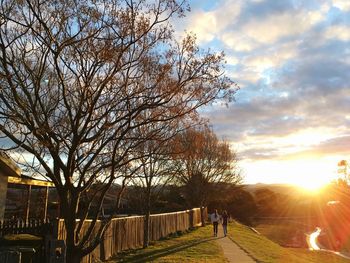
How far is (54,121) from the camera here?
442 inches

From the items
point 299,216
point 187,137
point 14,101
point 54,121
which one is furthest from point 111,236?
point 299,216

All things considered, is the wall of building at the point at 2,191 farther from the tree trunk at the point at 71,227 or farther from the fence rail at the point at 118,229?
the tree trunk at the point at 71,227

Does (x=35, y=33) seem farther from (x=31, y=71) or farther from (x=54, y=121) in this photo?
(x=54, y=121)

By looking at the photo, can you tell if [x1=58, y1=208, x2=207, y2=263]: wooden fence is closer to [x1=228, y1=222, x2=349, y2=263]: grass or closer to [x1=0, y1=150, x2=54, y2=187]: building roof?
[x1=0, y1=150, x2=54, y2=187]: building roof

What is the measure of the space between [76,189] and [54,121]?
6.79 feet

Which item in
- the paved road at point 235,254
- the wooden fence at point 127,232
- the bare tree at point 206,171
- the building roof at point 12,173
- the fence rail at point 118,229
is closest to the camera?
the fence rail at point 118,229

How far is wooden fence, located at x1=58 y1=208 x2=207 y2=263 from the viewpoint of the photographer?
18000mm

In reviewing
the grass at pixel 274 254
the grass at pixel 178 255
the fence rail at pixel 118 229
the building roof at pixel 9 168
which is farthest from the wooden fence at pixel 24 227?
the grass at pixel 274 254

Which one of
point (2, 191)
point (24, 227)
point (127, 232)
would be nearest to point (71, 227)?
point (24, 227)

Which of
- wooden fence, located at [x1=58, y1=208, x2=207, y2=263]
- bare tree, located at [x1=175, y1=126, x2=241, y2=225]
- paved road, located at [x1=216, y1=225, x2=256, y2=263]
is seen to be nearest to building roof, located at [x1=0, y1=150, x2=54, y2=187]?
wooden fence, located at [x1=58, y1=208, x2=207, y2=263]

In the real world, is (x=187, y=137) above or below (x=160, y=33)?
below

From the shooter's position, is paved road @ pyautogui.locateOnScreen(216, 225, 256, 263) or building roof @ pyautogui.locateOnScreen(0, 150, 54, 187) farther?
paved road @ pyautogui.locateOnScreen(216, 225, 256, 263)

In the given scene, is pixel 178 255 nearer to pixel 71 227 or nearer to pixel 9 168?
pixel 9 168

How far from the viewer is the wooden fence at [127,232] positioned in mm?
18000
